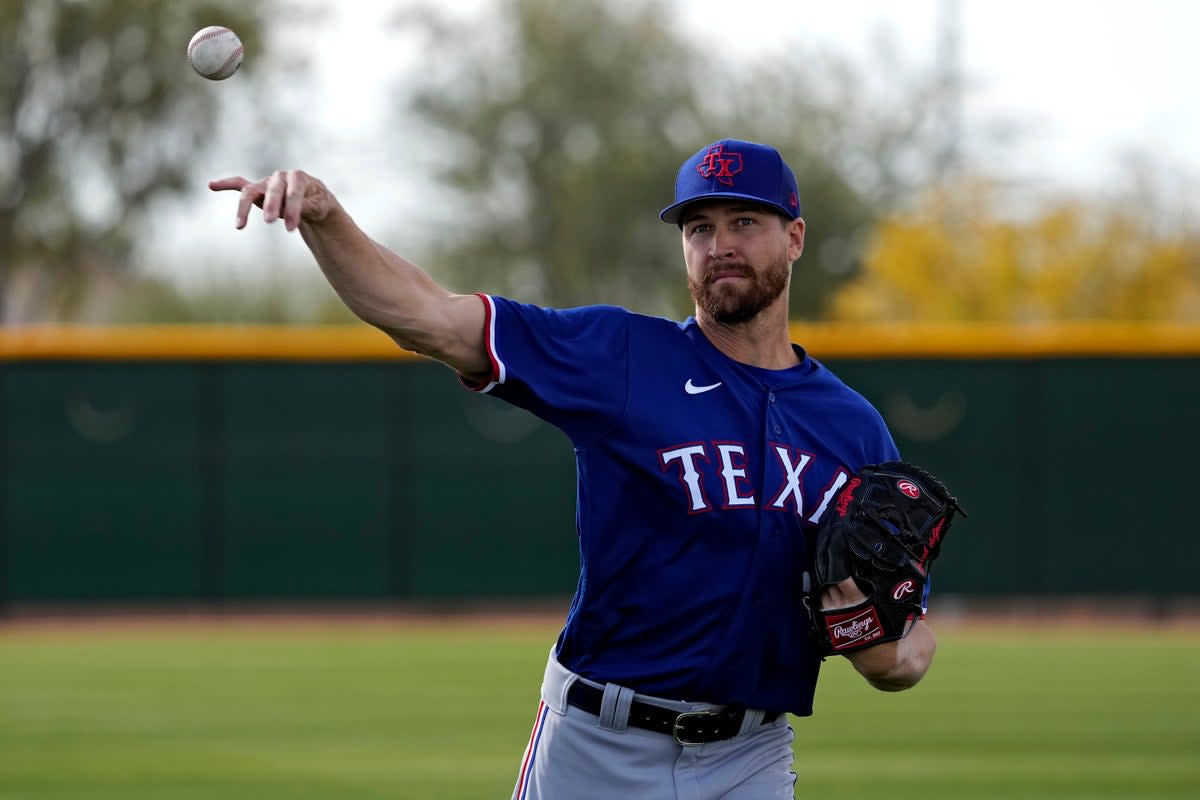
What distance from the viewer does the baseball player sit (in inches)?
140

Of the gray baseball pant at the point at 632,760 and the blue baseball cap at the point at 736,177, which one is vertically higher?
the blue baseball cap at the point at 736,177

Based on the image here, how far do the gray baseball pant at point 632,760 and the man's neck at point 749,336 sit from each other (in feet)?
2.55

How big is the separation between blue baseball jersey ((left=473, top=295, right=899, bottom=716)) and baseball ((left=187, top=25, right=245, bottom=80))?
732 mm

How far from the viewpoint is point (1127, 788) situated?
24.0ft

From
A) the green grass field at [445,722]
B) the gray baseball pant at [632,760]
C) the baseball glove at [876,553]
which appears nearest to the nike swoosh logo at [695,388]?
the baseball glove at [876,553]

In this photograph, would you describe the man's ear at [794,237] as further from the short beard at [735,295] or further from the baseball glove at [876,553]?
the baseball glove at [876,553]

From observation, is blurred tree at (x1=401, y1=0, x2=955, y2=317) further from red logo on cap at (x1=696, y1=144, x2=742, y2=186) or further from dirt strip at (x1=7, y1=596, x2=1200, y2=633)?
red logo on cap at (x1=696, y1=144, x2=742, y2=186)

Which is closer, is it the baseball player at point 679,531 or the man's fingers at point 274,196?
the man's fingers at point 274,196

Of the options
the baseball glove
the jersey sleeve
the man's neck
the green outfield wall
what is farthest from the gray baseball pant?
the green outfield wall

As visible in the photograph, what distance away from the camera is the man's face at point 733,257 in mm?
3732

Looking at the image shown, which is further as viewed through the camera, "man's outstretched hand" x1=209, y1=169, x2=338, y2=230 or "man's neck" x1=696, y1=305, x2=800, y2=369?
"man's neck" x1=696, y1=305, x2=800, y2=369

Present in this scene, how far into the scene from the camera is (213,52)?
3.57m

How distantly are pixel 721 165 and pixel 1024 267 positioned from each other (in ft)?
88.9

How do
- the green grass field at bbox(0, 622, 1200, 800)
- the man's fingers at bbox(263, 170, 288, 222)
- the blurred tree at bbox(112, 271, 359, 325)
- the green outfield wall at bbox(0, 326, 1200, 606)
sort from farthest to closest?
the blurred tree at bbox(112, 271, 359, 325)
the green outfield wall at bbox(0, 326, 1200, 606)
the green grass field at bbox(0, 622, 1200, 800)
the man's fingers at bbox(263, 170, 288, 222)
